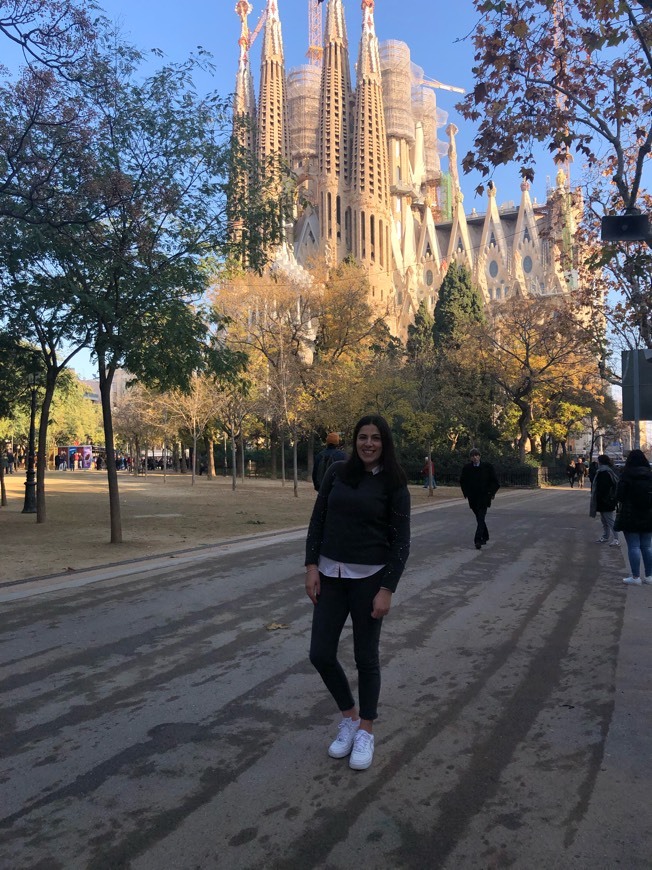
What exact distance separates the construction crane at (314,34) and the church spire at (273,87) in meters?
11.9

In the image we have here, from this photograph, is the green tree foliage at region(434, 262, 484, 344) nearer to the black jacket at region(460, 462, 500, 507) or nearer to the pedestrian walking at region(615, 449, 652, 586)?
the black jacket at region(460, 462, 500, 507)

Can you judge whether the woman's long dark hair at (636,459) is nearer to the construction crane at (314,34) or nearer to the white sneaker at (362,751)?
the white sneaker at (362,751)

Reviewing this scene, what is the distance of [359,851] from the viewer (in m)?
2.66

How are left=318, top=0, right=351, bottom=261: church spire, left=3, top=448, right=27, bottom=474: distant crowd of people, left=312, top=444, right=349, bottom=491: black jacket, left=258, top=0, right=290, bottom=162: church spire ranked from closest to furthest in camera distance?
1. left=312, top=444, right=349, bottom=491: black jacket
2. left=3, top=448, right=27, bottom=474: distant crowd of people
3. left=318, top=0, right=351, bottom=261: church spire
4. left=258, top=0, right=290, bottom=162: church spire

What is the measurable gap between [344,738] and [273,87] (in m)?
102

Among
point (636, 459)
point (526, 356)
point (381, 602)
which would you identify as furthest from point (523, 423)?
point (381, 602)

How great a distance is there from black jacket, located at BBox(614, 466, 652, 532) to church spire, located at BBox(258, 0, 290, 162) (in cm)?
9079

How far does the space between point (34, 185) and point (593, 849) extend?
7.34 metres

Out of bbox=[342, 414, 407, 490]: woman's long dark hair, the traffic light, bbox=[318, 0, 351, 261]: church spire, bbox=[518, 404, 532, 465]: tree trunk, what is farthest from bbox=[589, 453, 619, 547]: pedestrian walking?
bbox=[318, 0, 351, 261]: church spire

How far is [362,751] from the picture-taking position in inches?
133

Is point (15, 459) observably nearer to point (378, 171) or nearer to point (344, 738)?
point (378, 171)

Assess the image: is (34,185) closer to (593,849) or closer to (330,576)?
(330,576)

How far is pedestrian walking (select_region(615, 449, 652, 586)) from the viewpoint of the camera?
26.0ft

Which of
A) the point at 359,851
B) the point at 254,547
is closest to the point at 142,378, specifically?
the point at 254,547
